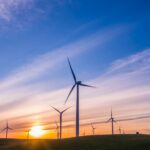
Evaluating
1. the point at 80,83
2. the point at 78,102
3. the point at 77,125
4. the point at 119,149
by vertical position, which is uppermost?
the point at 80,83

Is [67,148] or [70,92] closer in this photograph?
[67,148]

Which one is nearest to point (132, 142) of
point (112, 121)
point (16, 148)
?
point (16, 148)

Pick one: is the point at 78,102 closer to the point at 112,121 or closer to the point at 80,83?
the point at 80,83

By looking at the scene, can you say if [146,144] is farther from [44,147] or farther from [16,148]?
[16,148]

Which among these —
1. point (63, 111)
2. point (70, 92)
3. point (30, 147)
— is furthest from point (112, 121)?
point (30, 147)

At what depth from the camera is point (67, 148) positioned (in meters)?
104

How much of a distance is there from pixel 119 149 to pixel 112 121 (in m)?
77.4

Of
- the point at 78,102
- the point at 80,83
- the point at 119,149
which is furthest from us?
the point at 80,83

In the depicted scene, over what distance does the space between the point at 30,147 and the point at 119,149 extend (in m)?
32.3

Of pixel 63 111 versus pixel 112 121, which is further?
pixel 112 121

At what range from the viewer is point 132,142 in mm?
108688

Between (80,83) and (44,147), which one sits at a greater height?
(80,83)

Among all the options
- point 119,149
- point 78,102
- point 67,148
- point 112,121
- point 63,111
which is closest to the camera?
point 119,149

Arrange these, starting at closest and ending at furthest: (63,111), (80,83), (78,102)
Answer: (78,102) < (80,83) < (63,111)
